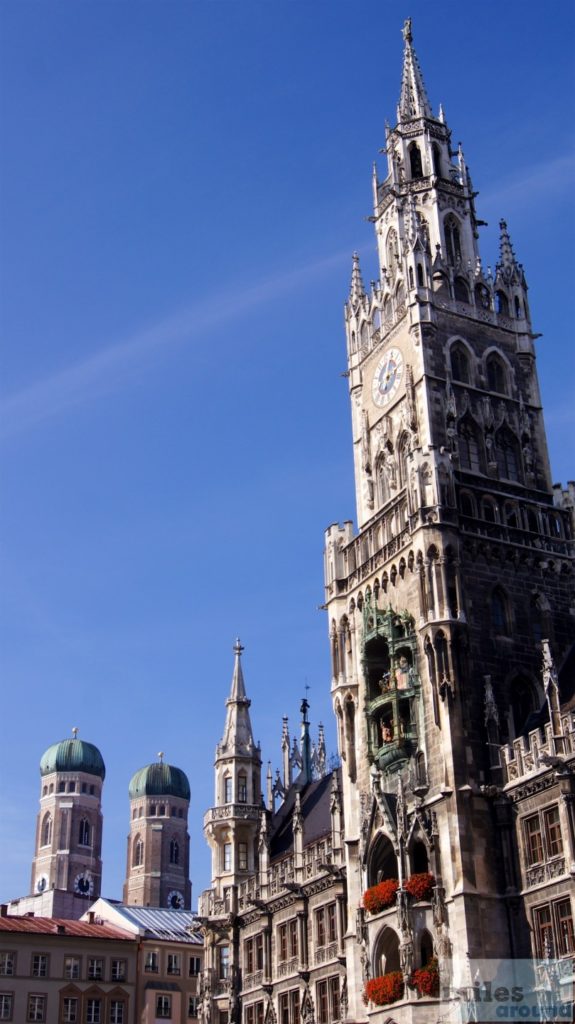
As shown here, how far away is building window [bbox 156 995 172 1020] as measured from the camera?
278ft

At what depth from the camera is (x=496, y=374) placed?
6203 centimetres

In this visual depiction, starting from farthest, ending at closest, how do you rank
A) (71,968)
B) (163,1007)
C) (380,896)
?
(163,1007) < (71,968) < (380,896)

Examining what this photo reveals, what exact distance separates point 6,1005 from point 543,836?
155ft

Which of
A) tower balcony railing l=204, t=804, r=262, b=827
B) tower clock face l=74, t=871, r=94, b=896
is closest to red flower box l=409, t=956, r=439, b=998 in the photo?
tower balcony railing l=204, t=804, r=262, b=827

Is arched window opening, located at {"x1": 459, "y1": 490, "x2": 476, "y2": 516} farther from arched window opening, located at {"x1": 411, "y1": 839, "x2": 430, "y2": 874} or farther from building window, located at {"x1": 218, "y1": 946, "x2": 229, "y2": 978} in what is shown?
building window, located at {"x1": 218, "y1": 946, "x2": 229, "y2": 978}

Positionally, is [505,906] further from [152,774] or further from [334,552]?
[152,774]

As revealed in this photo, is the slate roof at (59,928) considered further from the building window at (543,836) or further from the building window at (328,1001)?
the building window at (543,836)

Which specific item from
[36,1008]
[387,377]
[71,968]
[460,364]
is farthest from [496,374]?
[36,1008]

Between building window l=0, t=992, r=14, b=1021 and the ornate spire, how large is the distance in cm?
2218

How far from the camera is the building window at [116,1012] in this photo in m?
82.8

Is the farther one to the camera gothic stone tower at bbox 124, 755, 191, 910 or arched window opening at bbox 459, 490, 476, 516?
gothic stone tower at bbox 124, 755, 191, 910

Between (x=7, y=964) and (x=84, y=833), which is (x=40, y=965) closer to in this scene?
(x=7, y=964)

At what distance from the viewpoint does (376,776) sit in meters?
52.4

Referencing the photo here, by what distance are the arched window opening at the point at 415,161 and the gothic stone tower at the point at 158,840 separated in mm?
131280
